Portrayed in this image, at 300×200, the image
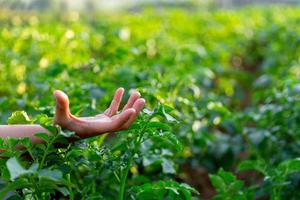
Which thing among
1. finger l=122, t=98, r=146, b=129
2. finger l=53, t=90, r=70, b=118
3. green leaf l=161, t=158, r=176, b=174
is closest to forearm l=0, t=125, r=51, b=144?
finger l=53, t=90, r=70, b=118

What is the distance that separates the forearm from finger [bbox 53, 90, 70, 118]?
0.10 meters

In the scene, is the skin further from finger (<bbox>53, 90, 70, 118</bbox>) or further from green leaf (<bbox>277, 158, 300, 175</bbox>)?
green leaf (<bbox>277, 158, 300, 175</bbox>)

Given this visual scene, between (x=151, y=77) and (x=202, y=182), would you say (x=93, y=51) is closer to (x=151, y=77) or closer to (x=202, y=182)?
(x=202, y=182)

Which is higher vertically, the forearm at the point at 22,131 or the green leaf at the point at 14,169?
the forearm at the point at 22,131

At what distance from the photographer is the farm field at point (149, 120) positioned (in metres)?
2.08

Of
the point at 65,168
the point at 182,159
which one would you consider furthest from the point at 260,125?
the point at 65,168

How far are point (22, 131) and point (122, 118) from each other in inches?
11.5

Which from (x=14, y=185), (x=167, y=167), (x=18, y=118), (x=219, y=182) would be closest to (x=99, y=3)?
(x=167, y=167)

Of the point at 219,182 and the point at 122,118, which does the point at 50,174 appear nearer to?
the point at 122,118

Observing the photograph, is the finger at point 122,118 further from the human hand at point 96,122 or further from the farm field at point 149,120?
the farm field at point 149,120

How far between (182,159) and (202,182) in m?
0.93

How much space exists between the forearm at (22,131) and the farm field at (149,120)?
29 millimetres

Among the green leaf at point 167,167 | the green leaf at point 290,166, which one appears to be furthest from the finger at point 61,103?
the green leaf at point 290,166

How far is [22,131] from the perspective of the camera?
1.98 m
